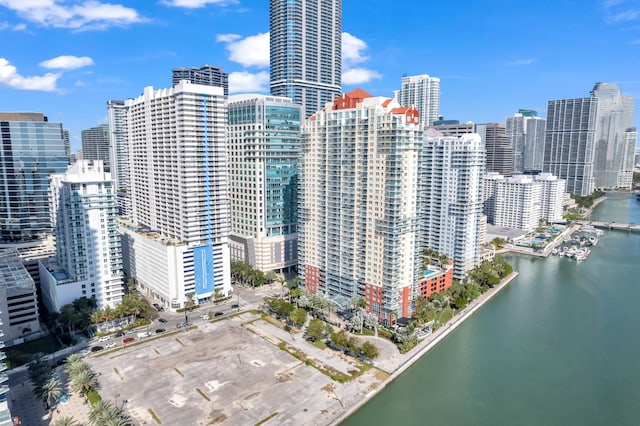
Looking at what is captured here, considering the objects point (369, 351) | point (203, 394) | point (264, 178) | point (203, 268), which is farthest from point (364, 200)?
point (203, 394)

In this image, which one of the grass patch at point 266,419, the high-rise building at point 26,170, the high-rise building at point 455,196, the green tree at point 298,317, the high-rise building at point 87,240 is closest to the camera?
the grass patch at point 266,419

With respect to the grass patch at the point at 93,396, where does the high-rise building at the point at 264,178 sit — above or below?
above

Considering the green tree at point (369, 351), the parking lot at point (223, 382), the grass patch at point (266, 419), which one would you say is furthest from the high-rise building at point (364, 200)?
the grass patch at point (266, 419)

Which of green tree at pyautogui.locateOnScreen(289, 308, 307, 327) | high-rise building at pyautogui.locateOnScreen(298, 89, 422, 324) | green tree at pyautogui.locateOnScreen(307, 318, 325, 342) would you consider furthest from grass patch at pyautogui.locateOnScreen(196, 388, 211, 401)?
high-rise building at pyautogui.locateOnScreen(298, 89, 422, 324)

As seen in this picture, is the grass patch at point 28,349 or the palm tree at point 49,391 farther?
the grass patch at point 28,349

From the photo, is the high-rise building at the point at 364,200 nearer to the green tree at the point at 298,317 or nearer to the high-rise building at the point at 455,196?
the green tree at the point at 298,317

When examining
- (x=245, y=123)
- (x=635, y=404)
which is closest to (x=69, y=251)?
(x=245, y=123)

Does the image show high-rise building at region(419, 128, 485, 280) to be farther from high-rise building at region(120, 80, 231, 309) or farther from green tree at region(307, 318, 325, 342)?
high-rise building at region(120, 80, 231, 309)
